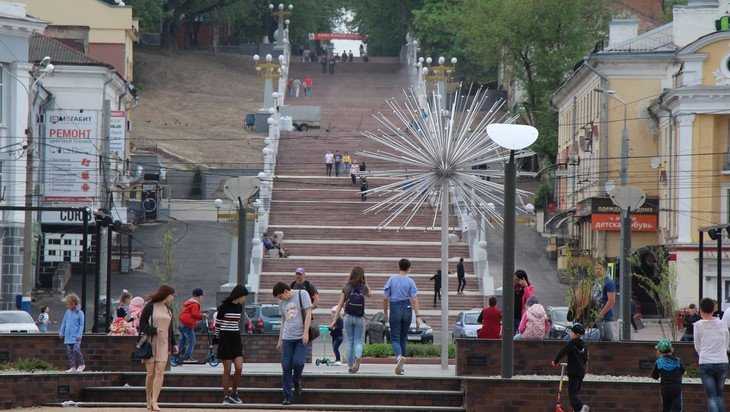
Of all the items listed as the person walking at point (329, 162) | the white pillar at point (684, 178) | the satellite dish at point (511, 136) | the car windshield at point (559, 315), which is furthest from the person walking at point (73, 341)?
the person walking at point (329, 162)

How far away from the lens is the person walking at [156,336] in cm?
2552

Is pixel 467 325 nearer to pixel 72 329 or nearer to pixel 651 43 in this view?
pixel 72 329

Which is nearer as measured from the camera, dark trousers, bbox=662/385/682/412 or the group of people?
dark trousers, bbox=662/385/682/412

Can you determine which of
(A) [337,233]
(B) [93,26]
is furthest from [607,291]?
(B) [93,26]

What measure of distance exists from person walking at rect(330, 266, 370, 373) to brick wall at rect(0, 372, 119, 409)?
3680mm

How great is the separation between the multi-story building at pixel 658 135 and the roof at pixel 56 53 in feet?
59.2

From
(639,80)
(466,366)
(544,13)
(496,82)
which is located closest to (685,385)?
(466,366)

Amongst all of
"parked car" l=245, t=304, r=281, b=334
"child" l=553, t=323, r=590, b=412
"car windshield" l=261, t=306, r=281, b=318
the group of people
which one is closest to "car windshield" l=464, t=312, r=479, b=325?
"parked car" l=245, t=304, r=281, b=334

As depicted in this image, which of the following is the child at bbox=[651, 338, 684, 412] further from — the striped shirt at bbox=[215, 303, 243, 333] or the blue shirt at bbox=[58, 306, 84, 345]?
the blue shirt at bbox=[58, 306, 84, 345]

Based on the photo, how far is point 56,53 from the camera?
76.9m

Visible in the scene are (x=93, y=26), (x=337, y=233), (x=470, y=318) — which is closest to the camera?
(x=470, y=318)

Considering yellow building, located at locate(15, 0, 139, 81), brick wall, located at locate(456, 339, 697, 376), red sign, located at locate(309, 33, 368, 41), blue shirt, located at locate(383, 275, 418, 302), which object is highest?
red sign, located at locate(309, 33, 368, 41)

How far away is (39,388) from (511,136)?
6951mm

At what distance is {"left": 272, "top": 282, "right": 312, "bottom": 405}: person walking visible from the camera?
26.6 metres
